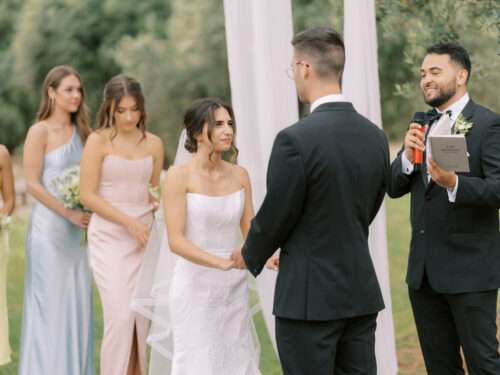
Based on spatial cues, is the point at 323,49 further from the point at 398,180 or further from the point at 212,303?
the point at 212,303

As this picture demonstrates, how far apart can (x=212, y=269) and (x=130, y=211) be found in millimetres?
877

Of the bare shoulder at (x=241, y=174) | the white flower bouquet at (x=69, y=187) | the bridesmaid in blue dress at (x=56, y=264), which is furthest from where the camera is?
the bridesmaid in blue dress at (x=56, y=264)

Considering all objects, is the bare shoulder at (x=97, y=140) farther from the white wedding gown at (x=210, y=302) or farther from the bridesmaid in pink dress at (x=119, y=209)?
the white wedding gown at (x=210, y=302)

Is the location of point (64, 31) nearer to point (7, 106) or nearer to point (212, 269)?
point (7, 106)

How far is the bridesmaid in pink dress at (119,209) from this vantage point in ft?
16.0

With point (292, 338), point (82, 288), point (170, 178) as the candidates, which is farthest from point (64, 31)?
point (292, 338)

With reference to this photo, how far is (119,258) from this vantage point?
4965 millimetres

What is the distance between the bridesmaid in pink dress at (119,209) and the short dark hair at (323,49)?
1.71 meters

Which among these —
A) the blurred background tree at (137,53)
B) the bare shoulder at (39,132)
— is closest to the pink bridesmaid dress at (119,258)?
the bare shoulder at (39,132)

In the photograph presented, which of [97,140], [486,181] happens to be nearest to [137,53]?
[97,140]

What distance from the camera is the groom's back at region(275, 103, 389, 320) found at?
324cm

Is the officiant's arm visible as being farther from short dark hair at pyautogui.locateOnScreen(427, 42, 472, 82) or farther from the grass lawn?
the grass lawn

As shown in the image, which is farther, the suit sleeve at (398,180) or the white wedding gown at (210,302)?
the white wedding gown at (210,302)

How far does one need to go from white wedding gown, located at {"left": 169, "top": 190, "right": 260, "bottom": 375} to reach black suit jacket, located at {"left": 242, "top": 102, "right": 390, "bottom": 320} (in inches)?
32.7
